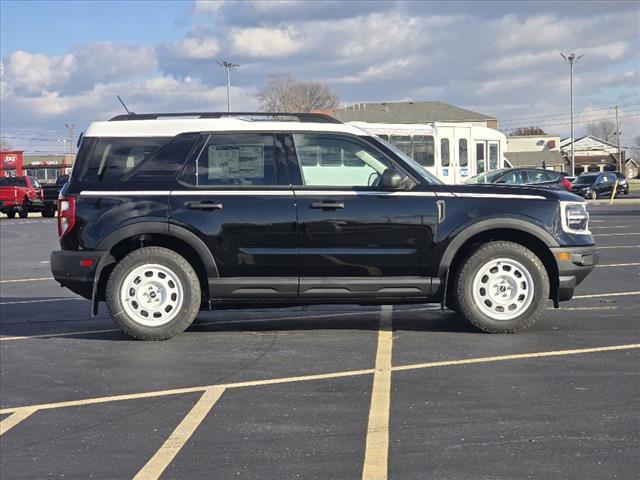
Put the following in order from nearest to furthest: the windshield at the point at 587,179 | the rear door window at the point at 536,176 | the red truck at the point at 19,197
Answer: the rear door window at the point at 536,176 < the red truck at the point at 19,197 < the windshield at the point at 587,179

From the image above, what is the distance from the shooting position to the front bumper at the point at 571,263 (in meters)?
7.46

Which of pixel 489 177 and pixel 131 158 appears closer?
pixel 131 158

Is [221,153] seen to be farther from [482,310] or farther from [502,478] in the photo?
[502,478]

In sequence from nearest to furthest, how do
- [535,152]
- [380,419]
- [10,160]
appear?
[380,419], [10,160], [535,152]

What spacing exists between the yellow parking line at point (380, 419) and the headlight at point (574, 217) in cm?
184

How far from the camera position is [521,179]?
26812 mm

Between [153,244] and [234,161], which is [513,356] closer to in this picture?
[234,161]

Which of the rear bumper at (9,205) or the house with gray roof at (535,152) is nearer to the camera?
the rear bumper at (9,205)

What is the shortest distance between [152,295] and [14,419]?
2.25 m

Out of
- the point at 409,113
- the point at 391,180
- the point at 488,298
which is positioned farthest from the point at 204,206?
the point at 409,113

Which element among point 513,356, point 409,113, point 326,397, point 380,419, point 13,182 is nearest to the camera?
point 380,419

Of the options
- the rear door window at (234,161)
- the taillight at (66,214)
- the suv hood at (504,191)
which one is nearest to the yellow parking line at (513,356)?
the suv hood at (504,191)

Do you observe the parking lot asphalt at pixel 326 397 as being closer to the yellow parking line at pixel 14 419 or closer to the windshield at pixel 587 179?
the yellow parking line at pixel 14 419

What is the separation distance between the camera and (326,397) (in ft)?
18.6
